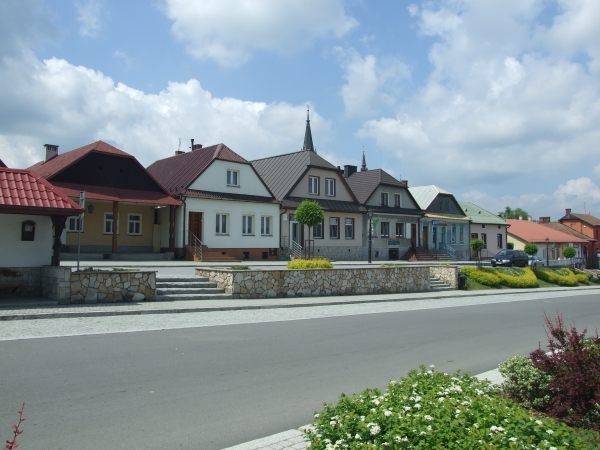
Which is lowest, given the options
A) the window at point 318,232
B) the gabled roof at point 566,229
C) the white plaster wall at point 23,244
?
the white plaster wall at point 23,244

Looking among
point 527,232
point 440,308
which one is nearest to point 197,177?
point 440,308

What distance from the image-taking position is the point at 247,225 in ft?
119

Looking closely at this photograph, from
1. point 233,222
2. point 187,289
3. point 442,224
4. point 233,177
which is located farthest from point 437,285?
point 442,224

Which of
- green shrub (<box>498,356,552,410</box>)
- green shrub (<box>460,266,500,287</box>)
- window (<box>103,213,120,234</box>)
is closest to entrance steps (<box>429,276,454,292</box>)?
green shrub (<box>460,266,500,287</box>)

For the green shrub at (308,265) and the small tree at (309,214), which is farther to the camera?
the small tree at (309,214)

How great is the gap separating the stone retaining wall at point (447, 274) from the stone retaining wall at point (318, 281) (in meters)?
2.78

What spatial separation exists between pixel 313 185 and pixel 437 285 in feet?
60.6

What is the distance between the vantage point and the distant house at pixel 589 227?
262 feet

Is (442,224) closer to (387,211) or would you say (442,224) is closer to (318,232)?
(387,211)

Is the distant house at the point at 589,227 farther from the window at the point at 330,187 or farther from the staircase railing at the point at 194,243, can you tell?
the staircase railing at the point at 194,243

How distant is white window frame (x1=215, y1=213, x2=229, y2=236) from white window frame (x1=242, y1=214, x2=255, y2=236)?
1314mm

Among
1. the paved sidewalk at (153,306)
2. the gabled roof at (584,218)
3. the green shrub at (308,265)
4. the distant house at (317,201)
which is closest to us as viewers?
the paved sidewalk at (153,306)

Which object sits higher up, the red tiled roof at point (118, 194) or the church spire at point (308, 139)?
the church spire at point (308, 139)

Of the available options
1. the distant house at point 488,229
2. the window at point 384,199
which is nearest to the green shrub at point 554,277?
the window at point 384,199
